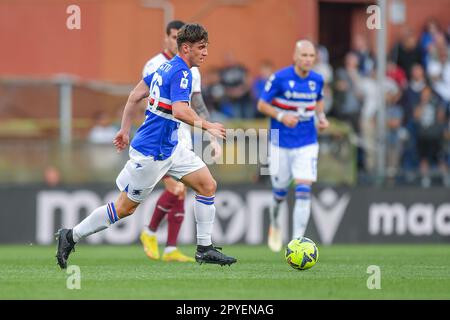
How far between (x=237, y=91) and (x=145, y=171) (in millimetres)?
10353

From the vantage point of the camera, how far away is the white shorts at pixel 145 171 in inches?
429

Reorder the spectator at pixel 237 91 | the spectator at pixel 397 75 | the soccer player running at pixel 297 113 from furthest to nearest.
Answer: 1. the spectator at pixel 397 75
2. the spectator at pixel 237 91
3. the soccer player running at pixel 297 113

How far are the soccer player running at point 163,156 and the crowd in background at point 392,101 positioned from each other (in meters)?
8.51

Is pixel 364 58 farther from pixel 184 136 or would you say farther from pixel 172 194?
pixel 184 136

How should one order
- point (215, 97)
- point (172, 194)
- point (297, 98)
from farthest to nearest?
point (215, 97)
point (297, 98)
point (172, 194)

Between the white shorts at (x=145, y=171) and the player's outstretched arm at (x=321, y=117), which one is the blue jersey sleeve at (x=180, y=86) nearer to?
the white shorts at (x=145, y=171)

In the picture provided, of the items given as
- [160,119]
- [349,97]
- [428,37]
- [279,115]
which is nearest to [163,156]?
[160,119]

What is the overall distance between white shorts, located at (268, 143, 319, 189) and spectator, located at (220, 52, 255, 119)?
5520 millimetres

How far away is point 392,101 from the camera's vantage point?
21.7m

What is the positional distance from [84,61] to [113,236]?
5.58 meters

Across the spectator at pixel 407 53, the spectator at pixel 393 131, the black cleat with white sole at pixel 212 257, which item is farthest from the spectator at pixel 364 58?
the black cleat with white sole at pixel 212 257

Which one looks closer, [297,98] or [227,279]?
[227,279]

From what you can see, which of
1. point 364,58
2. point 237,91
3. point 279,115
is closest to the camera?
point 279,115

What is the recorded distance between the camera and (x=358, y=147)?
20.1 metres
